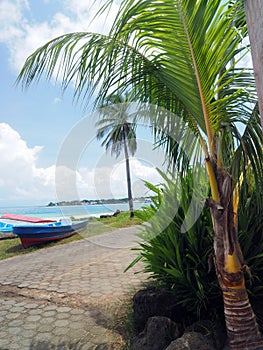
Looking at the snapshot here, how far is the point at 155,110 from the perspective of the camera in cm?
279

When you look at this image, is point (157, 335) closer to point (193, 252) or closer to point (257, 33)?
point (193, 252)

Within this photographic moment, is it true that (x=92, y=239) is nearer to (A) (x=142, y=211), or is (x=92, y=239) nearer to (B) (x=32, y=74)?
(A) (x=142, y=211)

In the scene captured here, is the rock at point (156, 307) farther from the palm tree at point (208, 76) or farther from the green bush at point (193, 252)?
the palm tree at point (208, 76)

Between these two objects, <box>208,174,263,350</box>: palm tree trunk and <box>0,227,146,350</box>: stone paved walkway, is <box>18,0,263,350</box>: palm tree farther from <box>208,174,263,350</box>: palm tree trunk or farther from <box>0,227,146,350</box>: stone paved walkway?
<box>0,227,146,350</box>: stone paved walkway

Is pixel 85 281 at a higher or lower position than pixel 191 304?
lower

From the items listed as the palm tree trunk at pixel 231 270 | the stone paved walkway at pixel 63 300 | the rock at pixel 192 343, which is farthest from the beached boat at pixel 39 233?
the palm tree trunk at pixel 231 270

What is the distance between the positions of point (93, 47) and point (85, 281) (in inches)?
157

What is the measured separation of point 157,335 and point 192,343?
0.37 m

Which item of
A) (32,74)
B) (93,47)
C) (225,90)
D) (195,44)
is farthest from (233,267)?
(32,74)

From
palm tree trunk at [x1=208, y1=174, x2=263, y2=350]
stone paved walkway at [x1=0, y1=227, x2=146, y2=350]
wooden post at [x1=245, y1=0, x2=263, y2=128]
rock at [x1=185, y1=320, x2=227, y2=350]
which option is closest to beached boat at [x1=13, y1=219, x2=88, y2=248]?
stone paved walkway at [x1=0, y1=227, x2=146, y2=350]

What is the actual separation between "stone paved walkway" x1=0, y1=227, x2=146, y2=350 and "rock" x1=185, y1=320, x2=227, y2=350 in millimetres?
829

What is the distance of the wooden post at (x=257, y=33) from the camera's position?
3.92 ft

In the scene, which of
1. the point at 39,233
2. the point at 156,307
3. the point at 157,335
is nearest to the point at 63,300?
the point at 156,307

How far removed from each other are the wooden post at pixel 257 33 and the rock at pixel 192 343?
1958mm
